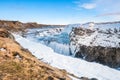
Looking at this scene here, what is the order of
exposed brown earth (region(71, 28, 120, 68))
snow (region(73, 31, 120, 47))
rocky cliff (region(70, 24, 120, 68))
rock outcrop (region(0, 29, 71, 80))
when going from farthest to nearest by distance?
snow (region(73, 31, 120, 47)) < rocky cliff (region(70, 24, 120, 68)) < exposed brown earth (region(71, 28, 120, 68)) < rock outcrop (region(0, 29, 71, 80))

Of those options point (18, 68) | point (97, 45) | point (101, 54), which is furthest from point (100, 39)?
point (18, 68)

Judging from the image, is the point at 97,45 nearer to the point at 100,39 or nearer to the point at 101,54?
the point at 101,54

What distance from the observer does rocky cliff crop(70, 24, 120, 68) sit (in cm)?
3653

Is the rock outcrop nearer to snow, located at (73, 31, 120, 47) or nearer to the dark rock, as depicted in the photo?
the dark rock

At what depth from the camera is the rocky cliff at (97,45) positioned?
3653cm

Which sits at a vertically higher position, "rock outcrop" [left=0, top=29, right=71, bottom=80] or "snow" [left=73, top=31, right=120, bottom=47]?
"rock outcrop" [left=0, top=29, right=71, bottom=80]

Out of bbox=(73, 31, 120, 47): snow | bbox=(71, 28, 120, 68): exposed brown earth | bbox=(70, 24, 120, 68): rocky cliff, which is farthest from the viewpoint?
bbox=(73, 31, 120, 47): snow

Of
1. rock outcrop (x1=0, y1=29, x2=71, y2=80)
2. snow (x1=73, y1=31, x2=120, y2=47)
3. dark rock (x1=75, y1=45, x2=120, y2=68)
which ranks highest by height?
rock outcrop (x1=0, y1=29, x2=71, y2=80)

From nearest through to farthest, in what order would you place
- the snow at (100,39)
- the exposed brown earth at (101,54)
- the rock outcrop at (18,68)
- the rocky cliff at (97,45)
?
the rock outcrop at (18,68) → the exposed brown earth at (101,54) → the rocky cliff at (97,45) → the snow at (100,39)

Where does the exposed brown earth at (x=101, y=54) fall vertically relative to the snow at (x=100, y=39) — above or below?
below

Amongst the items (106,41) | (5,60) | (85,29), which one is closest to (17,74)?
(5,60)

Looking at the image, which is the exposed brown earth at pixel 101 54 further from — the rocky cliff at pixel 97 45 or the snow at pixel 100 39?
the snow at pixel 100 39

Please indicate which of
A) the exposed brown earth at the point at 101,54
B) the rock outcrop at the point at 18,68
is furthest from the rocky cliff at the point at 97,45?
the rock outcrop at the point at 18,68

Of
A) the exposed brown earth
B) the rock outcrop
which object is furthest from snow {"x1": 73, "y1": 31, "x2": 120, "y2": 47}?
the rock outcrop
